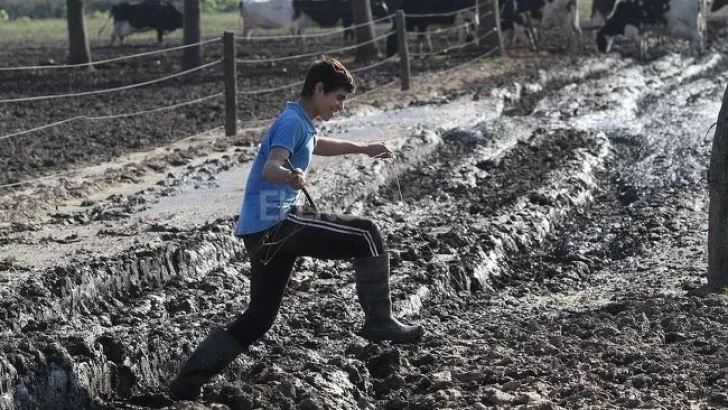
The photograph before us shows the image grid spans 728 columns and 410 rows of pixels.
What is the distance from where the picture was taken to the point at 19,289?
8508 millimetres

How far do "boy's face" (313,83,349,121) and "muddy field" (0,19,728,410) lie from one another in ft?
4.44

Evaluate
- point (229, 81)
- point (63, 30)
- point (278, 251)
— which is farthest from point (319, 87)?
point (63, 30)

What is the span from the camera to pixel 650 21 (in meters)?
28.8

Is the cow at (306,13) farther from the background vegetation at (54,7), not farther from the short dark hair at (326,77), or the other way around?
the short dark hair at (326,77)

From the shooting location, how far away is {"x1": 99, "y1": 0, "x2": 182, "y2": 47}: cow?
113 feet

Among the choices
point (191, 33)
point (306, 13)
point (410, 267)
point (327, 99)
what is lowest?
point (306, 13)

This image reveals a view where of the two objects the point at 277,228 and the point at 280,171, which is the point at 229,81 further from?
the point at 280,171

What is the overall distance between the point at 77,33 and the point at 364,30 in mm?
5919

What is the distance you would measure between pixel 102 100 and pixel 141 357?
13.9 meters

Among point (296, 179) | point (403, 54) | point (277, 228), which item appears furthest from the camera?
point (403, 54)

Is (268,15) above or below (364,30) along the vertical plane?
below

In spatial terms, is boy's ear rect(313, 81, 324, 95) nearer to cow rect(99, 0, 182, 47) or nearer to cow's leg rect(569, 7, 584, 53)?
cow's leg rect(569, 7, 584, 53)

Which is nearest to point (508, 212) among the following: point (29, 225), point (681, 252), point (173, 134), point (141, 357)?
point (681, 252)

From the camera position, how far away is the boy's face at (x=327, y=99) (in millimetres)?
6402
